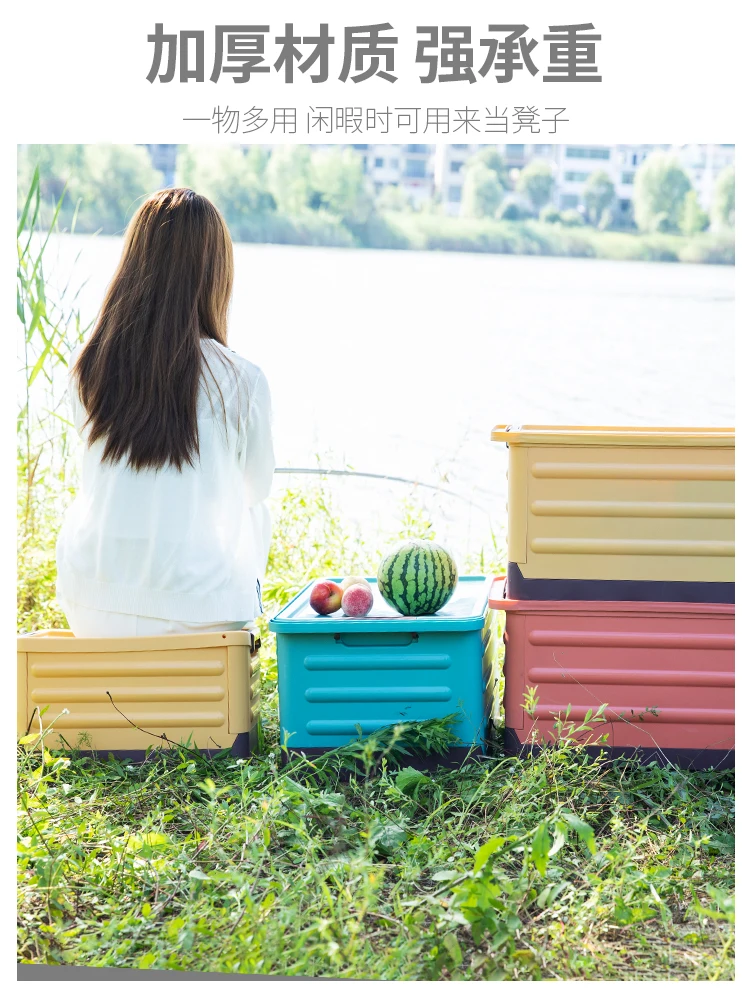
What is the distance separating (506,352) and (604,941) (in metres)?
10.5

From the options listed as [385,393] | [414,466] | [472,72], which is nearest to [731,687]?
[472,72]

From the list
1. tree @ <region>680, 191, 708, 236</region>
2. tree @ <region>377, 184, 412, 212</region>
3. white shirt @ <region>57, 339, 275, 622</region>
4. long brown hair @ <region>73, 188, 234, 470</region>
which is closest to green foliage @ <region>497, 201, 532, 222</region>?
tree @ <region>377, 184, 412, 212</region>

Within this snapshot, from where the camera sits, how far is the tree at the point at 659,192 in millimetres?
12484

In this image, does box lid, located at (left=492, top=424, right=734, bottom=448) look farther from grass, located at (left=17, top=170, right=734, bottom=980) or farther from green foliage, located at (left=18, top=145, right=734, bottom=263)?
green foliage, located at (left=18, top=145, right=734, bottom=263)

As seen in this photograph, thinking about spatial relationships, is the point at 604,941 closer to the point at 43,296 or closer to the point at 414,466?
the point at 43,296

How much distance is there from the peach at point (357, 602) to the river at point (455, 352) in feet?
6.21

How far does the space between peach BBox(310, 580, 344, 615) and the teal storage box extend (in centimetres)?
7

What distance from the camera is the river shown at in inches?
225

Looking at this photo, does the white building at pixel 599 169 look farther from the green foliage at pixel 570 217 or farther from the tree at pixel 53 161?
the tree at pixel 53 161

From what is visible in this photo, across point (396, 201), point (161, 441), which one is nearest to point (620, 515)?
point (161, 441)

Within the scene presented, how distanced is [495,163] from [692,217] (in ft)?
8.63

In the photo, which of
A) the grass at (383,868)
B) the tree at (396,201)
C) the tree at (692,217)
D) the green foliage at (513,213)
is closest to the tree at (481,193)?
Answer: the green foliage at (513,213)

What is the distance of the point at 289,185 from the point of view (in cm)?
1238

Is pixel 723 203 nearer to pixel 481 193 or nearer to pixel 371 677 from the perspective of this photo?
pixel 481 193
